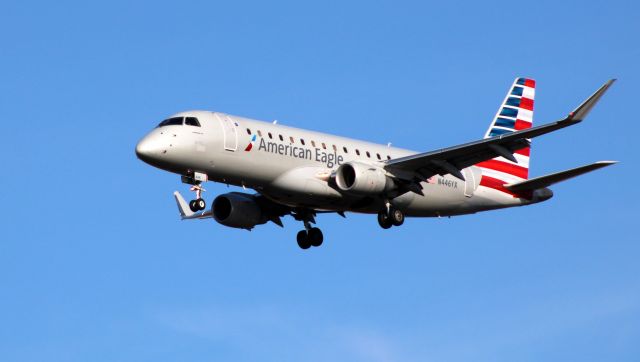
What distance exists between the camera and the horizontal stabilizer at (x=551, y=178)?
5535 cm

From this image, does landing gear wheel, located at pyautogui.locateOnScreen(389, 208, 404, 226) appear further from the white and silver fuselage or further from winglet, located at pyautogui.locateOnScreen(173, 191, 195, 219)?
winglet, located at pyautogui.locateOnScreen(173, 191, 195, 219)

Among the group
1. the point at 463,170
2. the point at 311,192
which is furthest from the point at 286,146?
the point at 463,170

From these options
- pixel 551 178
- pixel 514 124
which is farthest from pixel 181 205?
pixel 551 178

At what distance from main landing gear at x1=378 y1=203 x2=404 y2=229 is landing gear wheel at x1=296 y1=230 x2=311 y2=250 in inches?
182

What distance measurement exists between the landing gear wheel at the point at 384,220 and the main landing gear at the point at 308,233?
423cm

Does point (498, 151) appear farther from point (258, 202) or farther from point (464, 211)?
point (258, 202)

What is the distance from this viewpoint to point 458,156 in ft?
187

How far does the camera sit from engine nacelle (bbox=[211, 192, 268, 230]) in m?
60.2

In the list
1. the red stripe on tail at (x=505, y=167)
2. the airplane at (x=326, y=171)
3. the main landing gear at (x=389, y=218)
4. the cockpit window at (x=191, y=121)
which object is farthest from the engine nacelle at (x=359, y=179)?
the red stripe on tail at (x=505, y=167)

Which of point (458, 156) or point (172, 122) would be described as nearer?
point (172, 122)

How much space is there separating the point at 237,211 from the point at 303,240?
3522 mm

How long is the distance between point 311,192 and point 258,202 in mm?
5623

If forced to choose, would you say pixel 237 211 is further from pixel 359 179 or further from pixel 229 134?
pixel 359 179

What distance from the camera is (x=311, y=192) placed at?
55969 millimetres
